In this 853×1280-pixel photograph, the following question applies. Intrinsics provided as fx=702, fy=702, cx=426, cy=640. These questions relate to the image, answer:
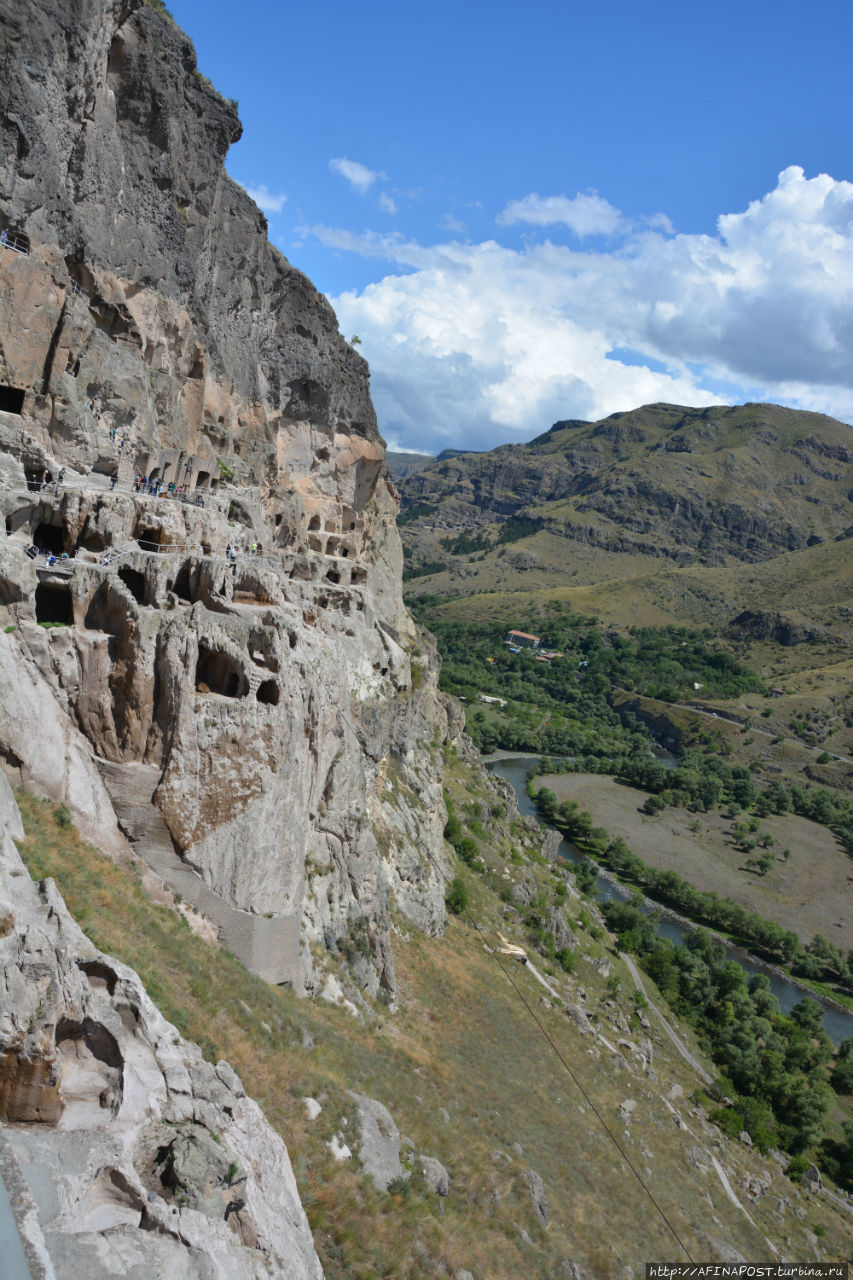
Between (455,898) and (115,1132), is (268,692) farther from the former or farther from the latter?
(455,898)

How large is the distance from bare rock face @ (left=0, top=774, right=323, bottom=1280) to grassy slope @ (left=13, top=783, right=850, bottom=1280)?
2.44 metres

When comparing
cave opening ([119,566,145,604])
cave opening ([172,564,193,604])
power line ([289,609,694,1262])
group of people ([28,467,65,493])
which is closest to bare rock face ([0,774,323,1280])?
cave opening ([119,566,145,604])

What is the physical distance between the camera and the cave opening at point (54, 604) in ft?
65.4

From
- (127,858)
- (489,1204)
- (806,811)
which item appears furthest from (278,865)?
(806,811)

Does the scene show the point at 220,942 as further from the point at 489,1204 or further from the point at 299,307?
the point at 299,307

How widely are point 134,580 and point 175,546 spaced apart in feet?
7.94

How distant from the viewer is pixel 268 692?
74.0 ft

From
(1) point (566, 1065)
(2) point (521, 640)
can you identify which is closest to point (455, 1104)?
(1) point (566, 1065)

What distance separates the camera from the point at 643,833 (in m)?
97.1

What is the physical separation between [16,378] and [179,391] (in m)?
10.9

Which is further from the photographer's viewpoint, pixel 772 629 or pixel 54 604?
pixel 772 629

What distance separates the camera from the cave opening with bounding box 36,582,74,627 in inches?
785

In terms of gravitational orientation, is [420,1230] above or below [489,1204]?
above

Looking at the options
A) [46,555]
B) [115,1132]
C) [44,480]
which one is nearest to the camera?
[115,1132]
